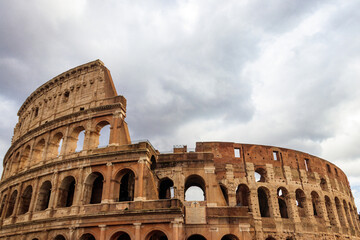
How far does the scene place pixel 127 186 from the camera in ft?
67.4

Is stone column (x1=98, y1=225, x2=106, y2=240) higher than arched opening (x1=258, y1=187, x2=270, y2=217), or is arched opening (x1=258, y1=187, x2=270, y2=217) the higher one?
arched opening (x1=258, y1=187, x2=270, y2=217)

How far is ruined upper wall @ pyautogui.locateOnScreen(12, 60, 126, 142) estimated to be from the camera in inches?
898

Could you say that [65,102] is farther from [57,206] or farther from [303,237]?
[303,237]

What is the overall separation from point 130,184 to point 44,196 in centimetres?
710

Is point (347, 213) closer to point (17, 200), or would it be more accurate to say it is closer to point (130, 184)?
point (130, 184)

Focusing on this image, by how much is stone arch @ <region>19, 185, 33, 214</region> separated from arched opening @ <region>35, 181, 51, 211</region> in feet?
6.77

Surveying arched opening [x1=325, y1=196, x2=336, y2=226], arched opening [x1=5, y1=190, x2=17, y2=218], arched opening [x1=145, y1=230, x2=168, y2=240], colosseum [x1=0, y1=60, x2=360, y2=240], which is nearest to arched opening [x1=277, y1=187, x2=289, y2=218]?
colosseum [x1=0, y1=60, x2=360, y2=240]

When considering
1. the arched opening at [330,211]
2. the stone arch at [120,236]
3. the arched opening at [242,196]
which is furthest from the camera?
the arched opening at [330,211]

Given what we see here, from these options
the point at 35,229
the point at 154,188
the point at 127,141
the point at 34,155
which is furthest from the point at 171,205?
the point at 34,155

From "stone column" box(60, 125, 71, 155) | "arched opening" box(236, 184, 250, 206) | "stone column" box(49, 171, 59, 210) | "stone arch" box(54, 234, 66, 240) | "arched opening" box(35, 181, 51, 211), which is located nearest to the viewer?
"stone arch" box(54, 234, 66, 240)

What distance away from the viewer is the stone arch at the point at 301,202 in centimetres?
2478

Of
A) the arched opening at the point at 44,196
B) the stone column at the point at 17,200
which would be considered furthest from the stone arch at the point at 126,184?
the stone column at the point at 17,200

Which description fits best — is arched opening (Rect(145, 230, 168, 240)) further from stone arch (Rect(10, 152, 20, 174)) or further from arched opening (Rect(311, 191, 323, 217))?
stone arch (Rect(10, 152, 20, 174))

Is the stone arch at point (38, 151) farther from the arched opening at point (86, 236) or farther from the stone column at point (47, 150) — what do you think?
the arched opening at point (86, 236)
